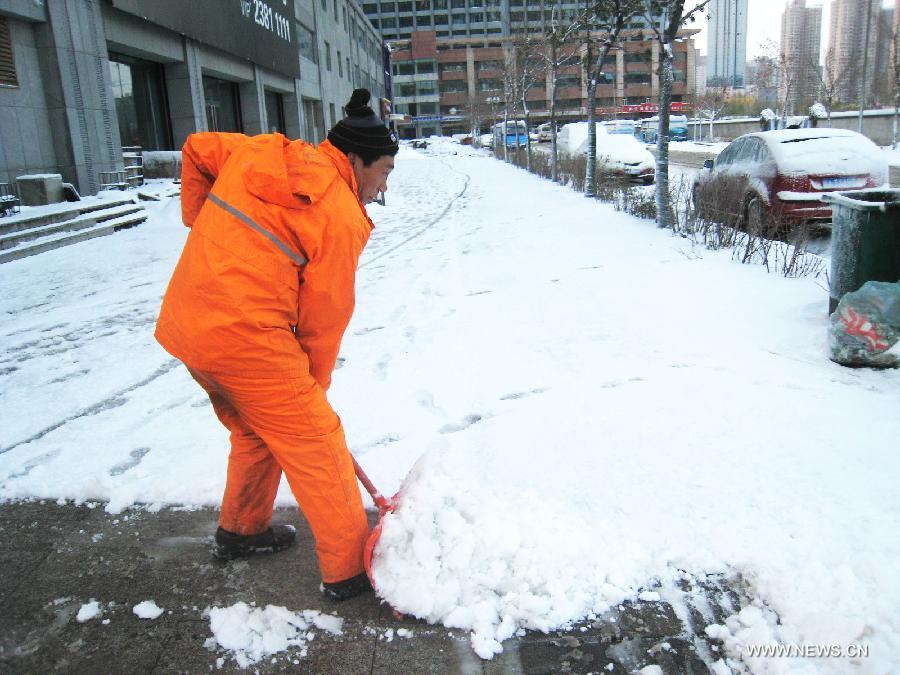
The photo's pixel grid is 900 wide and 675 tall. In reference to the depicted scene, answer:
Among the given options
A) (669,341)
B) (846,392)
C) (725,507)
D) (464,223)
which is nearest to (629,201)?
(464,223)

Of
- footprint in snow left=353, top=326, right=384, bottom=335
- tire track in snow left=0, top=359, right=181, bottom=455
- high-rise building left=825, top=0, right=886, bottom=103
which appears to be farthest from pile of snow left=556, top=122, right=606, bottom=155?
tire track in snow left=0, top=359, right=181, bottom=455

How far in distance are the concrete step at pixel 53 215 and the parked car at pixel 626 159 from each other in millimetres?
11335

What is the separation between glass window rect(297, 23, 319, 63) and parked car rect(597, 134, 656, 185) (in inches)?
682

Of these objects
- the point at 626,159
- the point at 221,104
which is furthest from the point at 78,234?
the point at 221,104

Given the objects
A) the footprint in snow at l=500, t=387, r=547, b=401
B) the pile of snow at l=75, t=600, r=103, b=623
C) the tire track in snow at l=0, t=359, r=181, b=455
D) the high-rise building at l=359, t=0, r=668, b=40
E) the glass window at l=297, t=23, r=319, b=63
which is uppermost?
the high-rise building at l=359, t=0, r=668, b=40

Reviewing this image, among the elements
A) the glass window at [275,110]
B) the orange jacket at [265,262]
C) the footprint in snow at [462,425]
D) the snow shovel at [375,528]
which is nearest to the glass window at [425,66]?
the glass window at [275,110]

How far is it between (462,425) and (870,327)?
2482 mm

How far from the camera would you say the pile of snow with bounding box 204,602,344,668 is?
230 cm

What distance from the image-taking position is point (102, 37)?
14.2 m

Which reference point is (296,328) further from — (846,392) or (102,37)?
(102,37)

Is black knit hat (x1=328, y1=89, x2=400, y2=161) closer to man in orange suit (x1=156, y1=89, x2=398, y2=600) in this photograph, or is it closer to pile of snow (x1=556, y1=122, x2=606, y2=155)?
man in orange suit (x1=156, y1=89, x2=398, y2=600)

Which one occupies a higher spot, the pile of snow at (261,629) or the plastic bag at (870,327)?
the plastic bag at (870,327)

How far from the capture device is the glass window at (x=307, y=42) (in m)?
32.5

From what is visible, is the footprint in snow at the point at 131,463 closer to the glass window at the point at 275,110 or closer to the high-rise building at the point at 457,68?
the glass window at the point at 275,110
